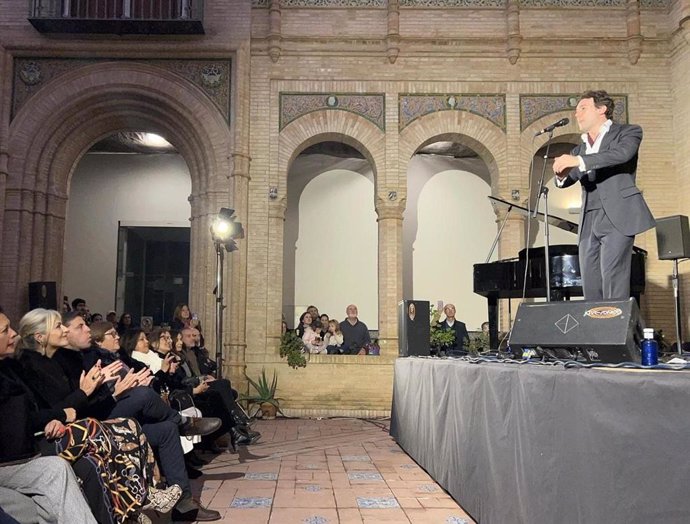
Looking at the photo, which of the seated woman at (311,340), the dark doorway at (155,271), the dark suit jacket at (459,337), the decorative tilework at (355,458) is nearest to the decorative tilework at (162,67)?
the seated woman at (311,340)

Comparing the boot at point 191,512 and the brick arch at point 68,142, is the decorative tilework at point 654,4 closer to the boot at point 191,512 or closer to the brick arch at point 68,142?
the brick arch at point 68,142

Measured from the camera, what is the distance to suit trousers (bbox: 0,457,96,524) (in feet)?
7.88

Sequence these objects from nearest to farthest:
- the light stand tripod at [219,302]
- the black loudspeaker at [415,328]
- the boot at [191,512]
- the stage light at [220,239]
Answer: the boot at [191,512], the black loudspeaker at [415,328], the light stand tripod at [219,302], the stage light at [220,239]

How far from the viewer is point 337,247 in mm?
11898

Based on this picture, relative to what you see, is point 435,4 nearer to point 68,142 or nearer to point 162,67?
point 162,67

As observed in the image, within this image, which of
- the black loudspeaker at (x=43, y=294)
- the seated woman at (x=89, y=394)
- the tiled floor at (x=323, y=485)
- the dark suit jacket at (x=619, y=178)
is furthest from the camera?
the black loudspeaker at (x=43, y=294)

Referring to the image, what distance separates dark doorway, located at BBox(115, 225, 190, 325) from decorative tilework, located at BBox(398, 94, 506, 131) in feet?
19.5

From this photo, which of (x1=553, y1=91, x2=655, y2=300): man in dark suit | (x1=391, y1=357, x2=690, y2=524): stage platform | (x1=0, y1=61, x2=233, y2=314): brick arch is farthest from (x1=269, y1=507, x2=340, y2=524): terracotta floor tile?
(x1=0, y1=61, x2=233, y2=314): brick arch

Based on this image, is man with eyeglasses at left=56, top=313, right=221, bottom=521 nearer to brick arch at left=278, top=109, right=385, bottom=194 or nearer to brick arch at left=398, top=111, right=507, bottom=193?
brick arch at left=278, top=109, right=385, bottom=194

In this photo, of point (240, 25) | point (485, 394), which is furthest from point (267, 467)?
point (240, 25)

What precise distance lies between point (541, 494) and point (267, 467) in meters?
3.18

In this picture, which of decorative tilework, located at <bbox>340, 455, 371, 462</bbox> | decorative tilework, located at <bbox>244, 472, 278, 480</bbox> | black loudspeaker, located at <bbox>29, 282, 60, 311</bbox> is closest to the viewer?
decorative tilework, located at <bbox>244, 472, 278, 480</bbox>

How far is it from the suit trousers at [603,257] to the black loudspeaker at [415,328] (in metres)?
2.43

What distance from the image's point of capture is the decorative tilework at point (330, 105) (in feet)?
30.8
